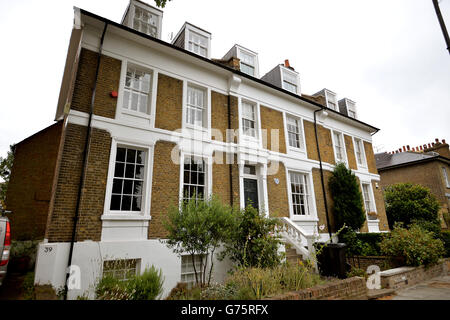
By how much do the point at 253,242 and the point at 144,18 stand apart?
384 inches

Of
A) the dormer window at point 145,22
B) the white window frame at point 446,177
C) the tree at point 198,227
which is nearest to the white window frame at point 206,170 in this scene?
the tree at point 198,227

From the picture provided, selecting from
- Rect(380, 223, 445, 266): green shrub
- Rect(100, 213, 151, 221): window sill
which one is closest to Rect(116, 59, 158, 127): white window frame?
Rect(100, 213, 151, 221): window sill

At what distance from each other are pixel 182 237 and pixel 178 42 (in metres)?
9.12

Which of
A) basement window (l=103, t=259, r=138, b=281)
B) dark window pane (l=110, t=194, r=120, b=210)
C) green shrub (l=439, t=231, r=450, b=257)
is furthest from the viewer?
green shrub (l=439, t=231, r=450, b=257)

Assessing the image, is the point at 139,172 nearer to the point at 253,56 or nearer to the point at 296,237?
the point at 296,237

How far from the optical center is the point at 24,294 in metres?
4.97

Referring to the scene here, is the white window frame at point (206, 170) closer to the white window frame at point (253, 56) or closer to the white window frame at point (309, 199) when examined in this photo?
the white window frame at point (309, 199)

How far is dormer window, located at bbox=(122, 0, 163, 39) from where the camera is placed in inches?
369

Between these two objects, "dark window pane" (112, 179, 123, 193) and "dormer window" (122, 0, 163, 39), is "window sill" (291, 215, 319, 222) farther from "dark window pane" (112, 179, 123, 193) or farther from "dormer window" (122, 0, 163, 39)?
"dormer window" (122, 0, 163, 39)

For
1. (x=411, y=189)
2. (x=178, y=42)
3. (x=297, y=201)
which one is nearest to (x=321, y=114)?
(x=297, y=201)

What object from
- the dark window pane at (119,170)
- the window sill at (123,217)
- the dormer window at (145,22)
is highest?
the dormer window at (145,22)

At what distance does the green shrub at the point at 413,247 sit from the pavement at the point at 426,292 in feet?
2.08

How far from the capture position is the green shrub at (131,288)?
4812mm

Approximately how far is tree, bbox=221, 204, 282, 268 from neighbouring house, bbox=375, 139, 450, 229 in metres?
19.0
